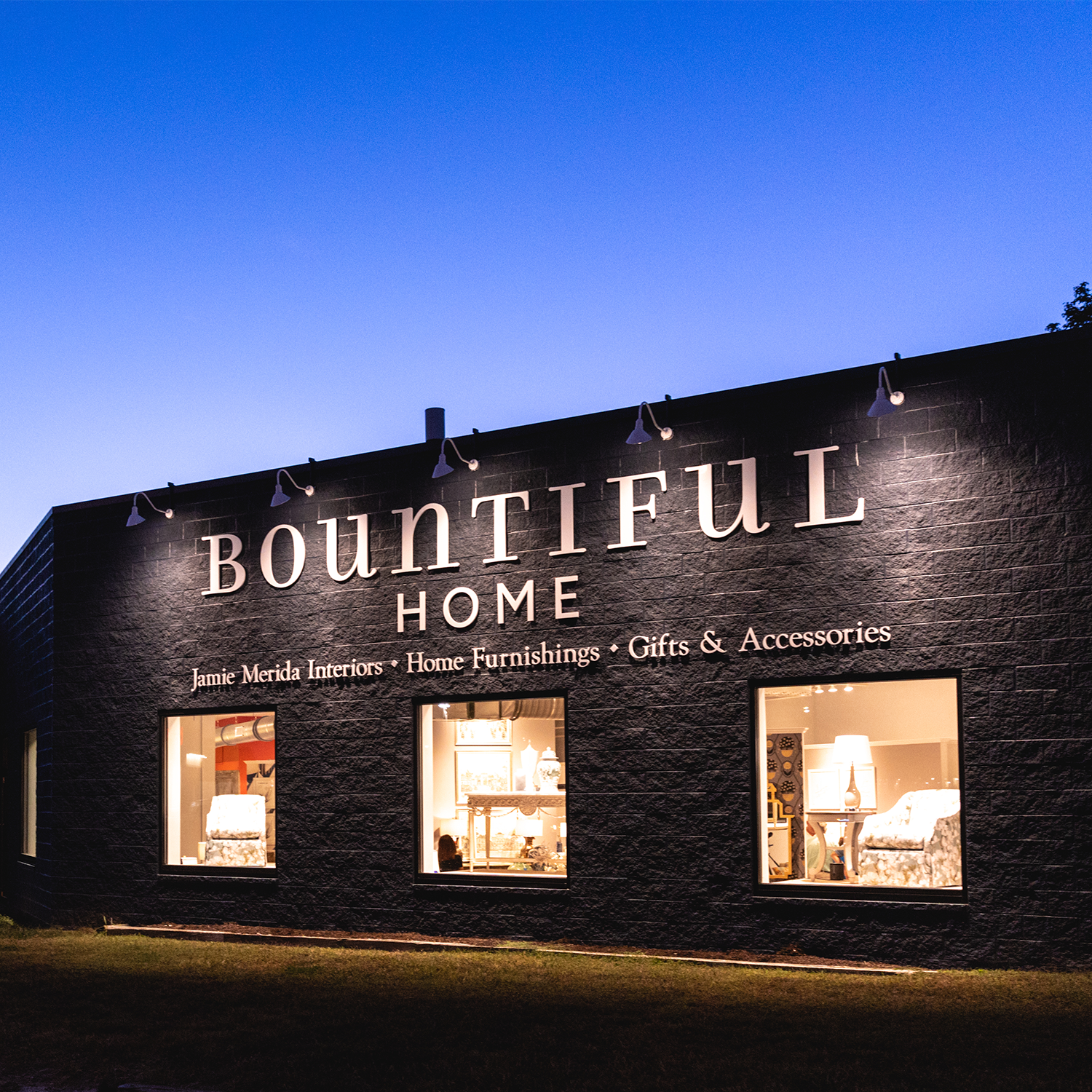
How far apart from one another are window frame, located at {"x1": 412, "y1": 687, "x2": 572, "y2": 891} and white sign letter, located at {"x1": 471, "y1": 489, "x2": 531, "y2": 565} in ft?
4.07

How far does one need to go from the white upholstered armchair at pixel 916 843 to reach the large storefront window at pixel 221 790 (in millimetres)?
5997

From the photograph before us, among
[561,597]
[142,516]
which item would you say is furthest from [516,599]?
[142,516]

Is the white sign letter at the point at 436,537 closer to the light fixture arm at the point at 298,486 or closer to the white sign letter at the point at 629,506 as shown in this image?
the light fixture arm at the point at 298,486

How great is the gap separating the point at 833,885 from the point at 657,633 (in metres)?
2.52

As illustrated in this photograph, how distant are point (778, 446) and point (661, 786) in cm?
304

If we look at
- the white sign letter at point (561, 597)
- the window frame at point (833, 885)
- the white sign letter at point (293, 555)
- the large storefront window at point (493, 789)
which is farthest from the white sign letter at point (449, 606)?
the window frame at point (833, 885)

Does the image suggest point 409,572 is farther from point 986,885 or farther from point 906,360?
point 986,885

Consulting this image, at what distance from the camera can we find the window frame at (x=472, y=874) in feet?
38.8

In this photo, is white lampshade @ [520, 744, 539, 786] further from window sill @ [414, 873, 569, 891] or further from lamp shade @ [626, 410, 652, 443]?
lamp shade @ [626, 410, 652, 443]

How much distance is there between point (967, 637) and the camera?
1012 cm

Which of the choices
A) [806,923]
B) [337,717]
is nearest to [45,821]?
[337,717]

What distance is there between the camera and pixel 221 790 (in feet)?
45.8

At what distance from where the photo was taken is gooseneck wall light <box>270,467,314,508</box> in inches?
523

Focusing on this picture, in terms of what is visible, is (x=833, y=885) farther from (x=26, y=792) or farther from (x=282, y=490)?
(x=26, y=792)
